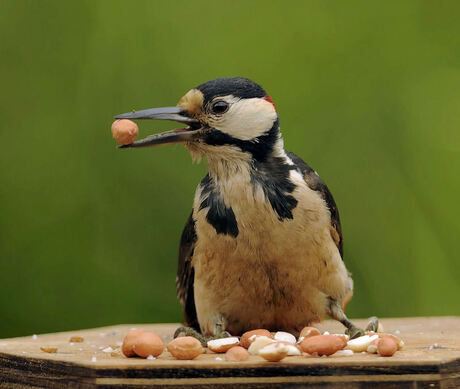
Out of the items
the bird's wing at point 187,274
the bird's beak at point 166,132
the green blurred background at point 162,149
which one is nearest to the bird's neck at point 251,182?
the bird's beak at point 166,132

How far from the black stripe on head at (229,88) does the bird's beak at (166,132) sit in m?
0.09

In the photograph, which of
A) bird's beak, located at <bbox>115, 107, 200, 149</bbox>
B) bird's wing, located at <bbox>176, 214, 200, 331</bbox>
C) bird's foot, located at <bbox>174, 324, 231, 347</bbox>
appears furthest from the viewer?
bird's wing, located at <bbox>176, 214, 200, 331</bbox>

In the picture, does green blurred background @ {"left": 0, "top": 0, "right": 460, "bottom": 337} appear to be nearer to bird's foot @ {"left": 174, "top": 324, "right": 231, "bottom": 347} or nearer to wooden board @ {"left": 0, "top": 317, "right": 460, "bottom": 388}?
bird's foot @ {"left": 174, "top": 324, "right": 231, "bottom": 347}

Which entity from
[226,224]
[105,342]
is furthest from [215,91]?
[105,342]

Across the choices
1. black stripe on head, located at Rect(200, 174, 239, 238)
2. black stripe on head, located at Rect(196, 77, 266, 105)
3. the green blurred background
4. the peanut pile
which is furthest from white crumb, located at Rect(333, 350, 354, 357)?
the green blurred background

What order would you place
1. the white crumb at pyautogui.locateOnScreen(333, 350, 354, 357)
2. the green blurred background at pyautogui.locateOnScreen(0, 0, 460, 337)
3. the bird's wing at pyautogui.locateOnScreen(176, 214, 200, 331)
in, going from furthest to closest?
the green blurred background at pyautogui.locateOnScreen(0, 0, 460, 337) < the bird's wing at pyautogui.locateOnScreen(176, 214, 200, 331) < the white crumb at pyautogui.locateOnScreen(333, 350, 354, 357)

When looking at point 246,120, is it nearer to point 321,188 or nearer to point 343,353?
point 321,188

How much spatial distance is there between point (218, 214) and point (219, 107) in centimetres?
36

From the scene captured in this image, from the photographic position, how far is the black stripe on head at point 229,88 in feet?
9.18

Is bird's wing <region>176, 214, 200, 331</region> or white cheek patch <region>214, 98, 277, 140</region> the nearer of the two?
white cheek patch <region>214, 98, 277, 140</region>

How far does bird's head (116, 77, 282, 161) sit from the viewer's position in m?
2.78

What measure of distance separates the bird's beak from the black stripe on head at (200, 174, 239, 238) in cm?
20

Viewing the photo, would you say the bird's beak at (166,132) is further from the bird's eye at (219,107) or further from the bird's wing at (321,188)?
the bird's wing at (321,188)

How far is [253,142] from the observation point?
9.21ft
